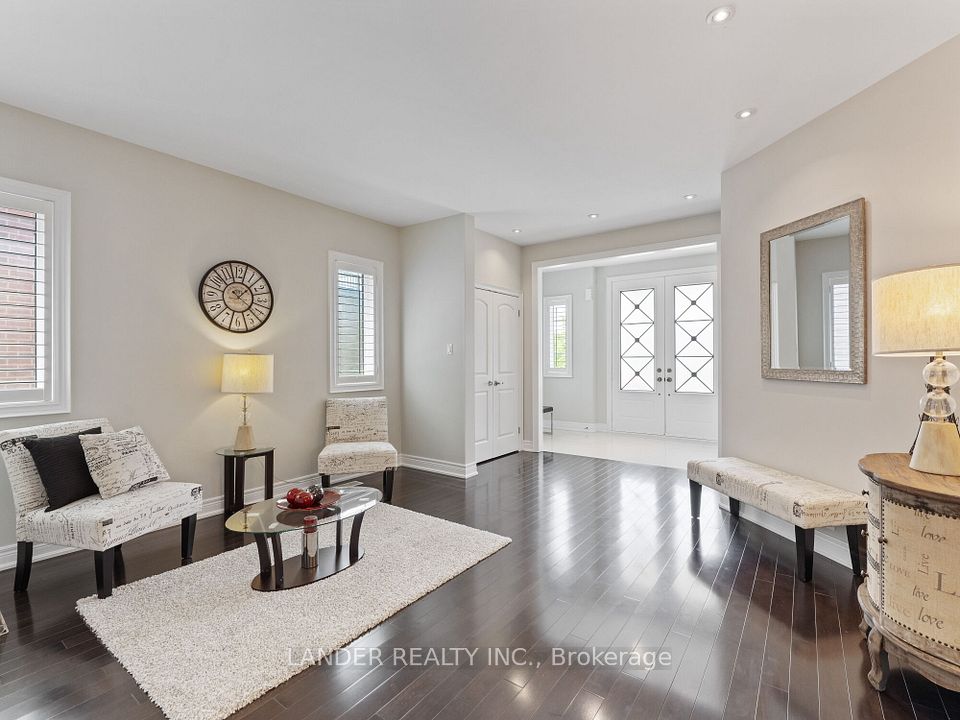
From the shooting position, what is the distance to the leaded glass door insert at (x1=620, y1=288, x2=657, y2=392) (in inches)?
293

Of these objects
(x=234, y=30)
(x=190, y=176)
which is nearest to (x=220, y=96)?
(x=234, y=30)

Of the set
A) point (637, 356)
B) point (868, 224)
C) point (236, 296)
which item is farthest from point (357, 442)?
point (637, 356)

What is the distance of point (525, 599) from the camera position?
2.47 meters

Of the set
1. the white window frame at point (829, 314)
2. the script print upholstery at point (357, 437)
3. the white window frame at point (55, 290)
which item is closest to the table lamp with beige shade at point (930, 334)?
the white window frame at point (829, 314)

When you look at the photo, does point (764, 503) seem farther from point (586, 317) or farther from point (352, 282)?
point (586, 317)

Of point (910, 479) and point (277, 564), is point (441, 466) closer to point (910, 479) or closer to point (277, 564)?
point (277, 564)

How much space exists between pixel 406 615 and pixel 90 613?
156 centimetres

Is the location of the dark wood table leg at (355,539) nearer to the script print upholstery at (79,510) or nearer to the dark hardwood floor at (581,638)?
the dark hardwood floor at (581,638)

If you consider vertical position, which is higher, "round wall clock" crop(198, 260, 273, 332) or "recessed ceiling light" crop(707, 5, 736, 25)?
"recessed ceiling light" crop(707, 5, 736, 25)

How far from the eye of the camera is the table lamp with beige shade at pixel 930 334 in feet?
5.73

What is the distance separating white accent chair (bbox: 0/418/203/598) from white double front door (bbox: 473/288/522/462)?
11.0ft

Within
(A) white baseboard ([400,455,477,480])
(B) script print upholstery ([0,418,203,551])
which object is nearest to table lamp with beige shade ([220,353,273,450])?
(B) script print upholstery ([0,418,203,551])

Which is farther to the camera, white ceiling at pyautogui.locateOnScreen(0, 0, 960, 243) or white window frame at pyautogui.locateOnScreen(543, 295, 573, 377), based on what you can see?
white window frame at pyautogui.locateOnScreen(543, 295, 573, 377)

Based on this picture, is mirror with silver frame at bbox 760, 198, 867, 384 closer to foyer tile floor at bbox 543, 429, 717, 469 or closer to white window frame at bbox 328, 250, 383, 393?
foyer tile floor at bbox 543, 429, 717, 469
